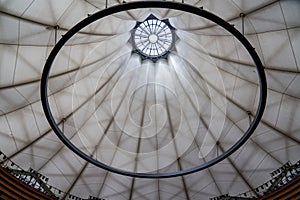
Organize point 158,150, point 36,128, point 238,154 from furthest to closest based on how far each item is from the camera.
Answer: point 158,150 < point 238,154 < point 36,128

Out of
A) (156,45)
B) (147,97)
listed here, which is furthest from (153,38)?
(147,97)

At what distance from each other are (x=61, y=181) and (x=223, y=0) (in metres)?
13.6

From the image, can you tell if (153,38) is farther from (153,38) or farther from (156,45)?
(156,45)

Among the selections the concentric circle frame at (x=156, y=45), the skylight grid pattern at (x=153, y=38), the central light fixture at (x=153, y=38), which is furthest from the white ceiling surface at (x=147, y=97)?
the skylight grid pattern at (x=153, y=38)

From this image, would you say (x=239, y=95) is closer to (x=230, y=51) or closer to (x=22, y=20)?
(x=230, y=51)

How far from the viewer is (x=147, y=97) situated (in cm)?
2291

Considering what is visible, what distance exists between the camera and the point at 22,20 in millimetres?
15359

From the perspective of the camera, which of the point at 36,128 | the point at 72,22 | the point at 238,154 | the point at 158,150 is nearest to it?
the point at 72,22

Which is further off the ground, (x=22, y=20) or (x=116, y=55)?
(x=116, y=55)

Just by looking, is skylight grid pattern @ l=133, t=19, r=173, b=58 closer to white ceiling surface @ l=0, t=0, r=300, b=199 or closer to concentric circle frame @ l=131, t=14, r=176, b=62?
concentric circle frame @ l=131, t=14, r=176, b=62

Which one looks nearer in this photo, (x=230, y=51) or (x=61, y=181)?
(x=230, y=51)

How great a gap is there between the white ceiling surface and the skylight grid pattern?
29.4 inches

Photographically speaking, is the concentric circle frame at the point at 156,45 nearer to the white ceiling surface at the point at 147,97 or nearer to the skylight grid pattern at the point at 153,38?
the skylight grid pattern at the point at 153,38

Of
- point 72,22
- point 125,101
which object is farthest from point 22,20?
point 125,101
